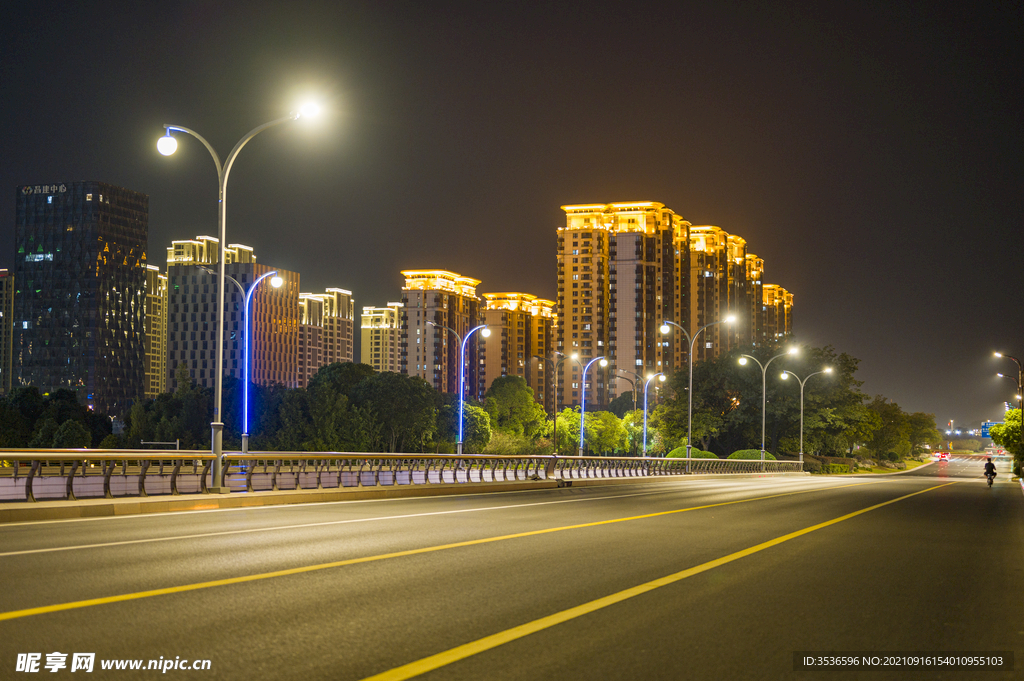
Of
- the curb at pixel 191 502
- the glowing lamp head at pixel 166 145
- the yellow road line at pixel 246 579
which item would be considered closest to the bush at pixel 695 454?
the curb at pixel 191 502

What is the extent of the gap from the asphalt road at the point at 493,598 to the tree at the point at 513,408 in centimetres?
12125

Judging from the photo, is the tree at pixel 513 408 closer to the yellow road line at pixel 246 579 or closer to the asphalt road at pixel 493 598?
the asphalt road at pixel 493 598

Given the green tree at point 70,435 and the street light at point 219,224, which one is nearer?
the street light at point 219,224

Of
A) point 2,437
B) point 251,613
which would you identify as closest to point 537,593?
point 251,613

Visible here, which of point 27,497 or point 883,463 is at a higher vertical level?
point 27,497

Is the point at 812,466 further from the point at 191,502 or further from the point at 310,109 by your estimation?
the point at 191,502

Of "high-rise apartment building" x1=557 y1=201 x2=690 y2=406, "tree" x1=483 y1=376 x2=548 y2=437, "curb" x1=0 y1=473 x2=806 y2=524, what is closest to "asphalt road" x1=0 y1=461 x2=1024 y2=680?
"curb" x1=0 y1=473 x2=806 y2=524

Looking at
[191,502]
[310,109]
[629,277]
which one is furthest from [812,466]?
[629,277]

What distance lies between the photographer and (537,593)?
28.0 feet

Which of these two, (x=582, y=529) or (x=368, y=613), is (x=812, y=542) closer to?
(x=582, y=529)

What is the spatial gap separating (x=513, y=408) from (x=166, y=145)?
117865 millimetres

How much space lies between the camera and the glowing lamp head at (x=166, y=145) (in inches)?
838

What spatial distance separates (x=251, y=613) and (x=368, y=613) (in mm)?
900

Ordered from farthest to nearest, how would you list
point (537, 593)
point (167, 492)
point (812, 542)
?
point (167, 492) < point (812, 542) < point (537, 593)
